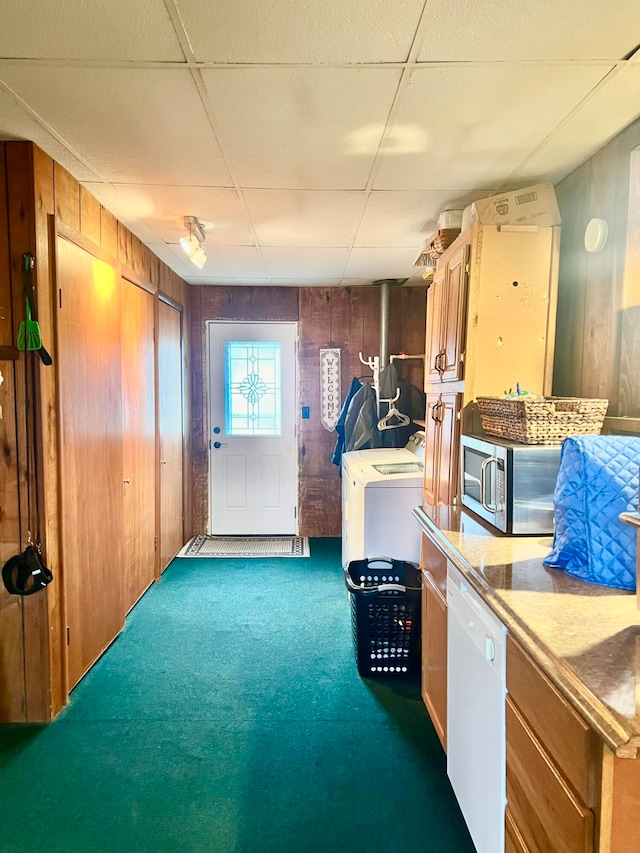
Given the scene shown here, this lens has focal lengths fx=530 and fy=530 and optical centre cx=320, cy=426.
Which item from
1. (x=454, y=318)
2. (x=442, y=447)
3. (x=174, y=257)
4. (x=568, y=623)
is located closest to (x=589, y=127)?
(x=454, y=318)

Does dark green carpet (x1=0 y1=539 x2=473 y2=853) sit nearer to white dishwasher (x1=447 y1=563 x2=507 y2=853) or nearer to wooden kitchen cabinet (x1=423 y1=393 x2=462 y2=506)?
white dishwasher (x1=447 y1=563 x2=507 y2=853)

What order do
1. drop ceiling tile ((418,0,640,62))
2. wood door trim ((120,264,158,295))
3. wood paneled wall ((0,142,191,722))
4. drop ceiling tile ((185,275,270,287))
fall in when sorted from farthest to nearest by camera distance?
drop ceiling tile ((185,275,270,287)), wood door trim ((120,264,158,295)), wood paneled wall ((0,142,191,722)), drop ceiling tile ((418,0,640,62))

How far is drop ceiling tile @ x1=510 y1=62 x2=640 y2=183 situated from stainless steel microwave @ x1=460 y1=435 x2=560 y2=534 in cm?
108

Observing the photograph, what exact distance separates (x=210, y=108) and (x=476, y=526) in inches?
65.4

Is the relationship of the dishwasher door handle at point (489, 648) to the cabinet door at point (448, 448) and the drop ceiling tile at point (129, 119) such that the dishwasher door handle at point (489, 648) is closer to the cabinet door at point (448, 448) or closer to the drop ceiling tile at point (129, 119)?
the cabinet door at point (448, 448)

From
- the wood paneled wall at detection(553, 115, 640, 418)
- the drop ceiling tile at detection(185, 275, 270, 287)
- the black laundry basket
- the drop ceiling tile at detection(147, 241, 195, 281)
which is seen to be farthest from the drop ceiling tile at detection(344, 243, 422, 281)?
the black laundry basket

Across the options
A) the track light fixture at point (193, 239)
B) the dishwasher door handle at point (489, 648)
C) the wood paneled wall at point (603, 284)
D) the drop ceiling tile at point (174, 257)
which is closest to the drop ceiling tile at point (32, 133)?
the track light fixture at point (193, 239)

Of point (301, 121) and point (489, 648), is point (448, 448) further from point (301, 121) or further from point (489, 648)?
point (301, 121)

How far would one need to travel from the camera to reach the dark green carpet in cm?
167

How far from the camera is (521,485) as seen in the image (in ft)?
5.57

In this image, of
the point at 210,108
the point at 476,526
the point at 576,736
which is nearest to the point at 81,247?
the point at 210,108

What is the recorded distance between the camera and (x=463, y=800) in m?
1.57

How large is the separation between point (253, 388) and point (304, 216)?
2250 mm

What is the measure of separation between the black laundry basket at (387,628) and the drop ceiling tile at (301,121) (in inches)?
74.0
